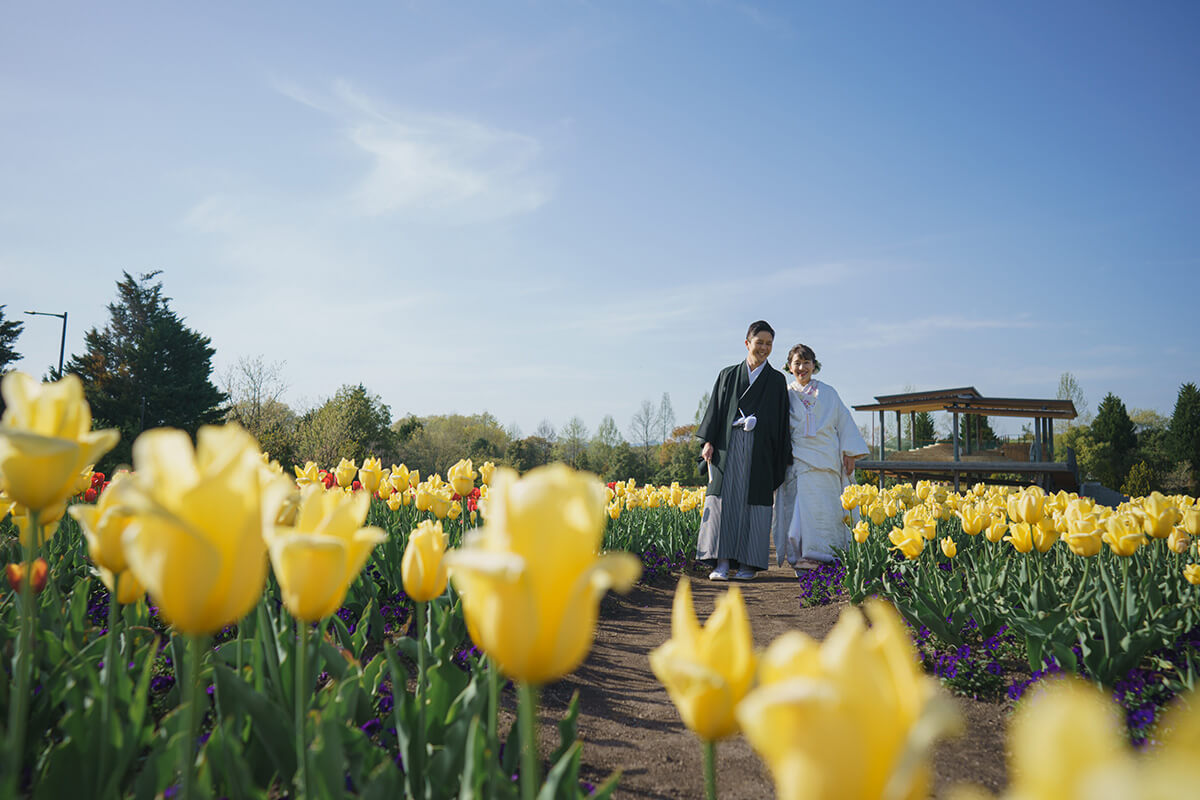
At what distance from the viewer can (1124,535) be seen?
3.37 meters

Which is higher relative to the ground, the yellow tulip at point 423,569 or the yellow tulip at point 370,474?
the yellow tulip at point 370,474

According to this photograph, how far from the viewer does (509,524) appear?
815 millimetres

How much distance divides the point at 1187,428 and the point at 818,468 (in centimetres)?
3281

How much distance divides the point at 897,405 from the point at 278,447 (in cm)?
1897

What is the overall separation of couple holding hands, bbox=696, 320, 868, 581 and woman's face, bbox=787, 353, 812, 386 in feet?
0.04

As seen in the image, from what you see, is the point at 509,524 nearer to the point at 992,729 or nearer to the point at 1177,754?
the point at 1177,754

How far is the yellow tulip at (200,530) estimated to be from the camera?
33.9 inches

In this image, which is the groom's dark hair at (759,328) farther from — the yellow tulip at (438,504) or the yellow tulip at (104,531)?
the yellow tulip at (104,531)

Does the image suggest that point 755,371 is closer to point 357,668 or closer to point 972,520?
point 972,520

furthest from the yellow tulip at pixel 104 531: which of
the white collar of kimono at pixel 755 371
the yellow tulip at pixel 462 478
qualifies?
the white collar of kimono at pixel 755 371

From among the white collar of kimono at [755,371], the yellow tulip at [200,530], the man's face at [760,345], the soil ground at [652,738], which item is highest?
the man's face at [760,345]

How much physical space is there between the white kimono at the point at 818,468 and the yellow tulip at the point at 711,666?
263 inches

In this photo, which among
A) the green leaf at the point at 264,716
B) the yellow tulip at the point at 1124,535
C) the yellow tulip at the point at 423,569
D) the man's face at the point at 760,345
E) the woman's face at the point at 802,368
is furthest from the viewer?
the woman's face at the point at 802,368

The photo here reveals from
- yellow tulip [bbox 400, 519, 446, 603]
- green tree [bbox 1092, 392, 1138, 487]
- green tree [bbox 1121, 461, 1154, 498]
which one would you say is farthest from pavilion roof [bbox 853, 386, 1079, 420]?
yellow tulip [bbox 400, 519, 446, 603]
